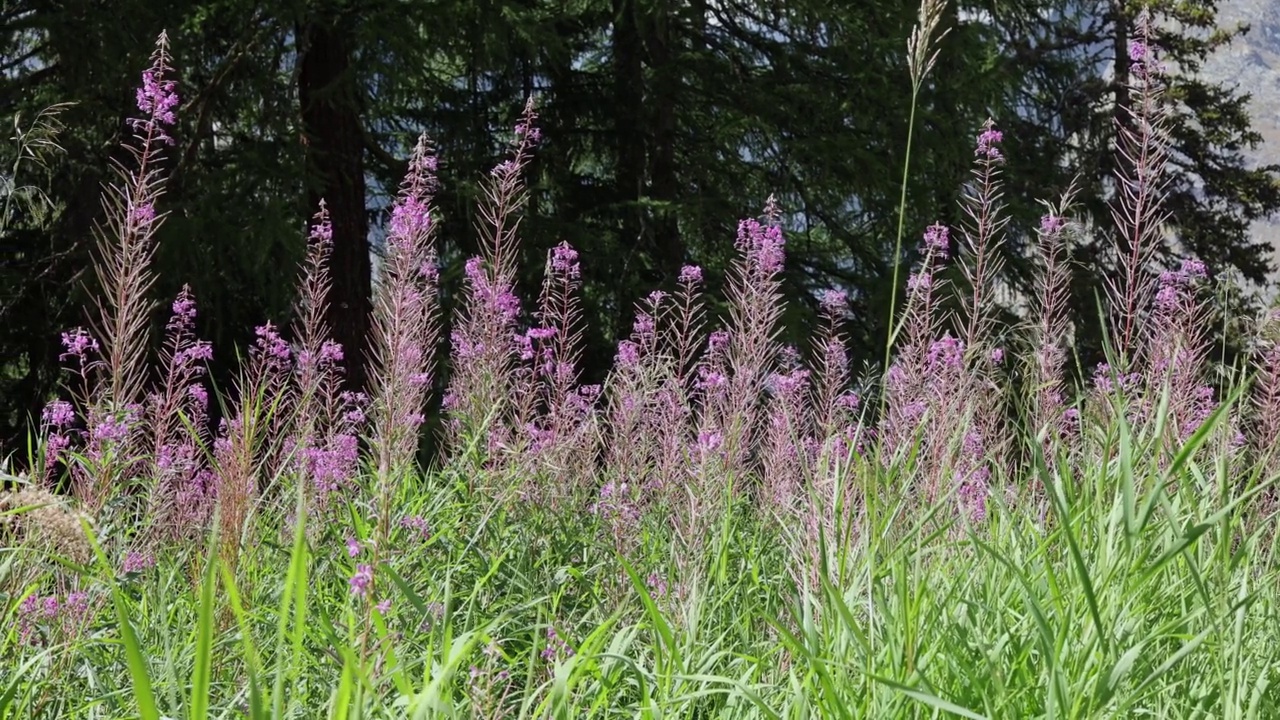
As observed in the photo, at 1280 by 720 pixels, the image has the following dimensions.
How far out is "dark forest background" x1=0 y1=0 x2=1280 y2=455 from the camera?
28.1ft

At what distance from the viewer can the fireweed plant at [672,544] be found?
5.83 ft

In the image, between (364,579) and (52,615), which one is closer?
(364,579)

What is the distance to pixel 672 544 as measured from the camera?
2.71m

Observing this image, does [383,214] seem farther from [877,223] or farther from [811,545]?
[811,545]

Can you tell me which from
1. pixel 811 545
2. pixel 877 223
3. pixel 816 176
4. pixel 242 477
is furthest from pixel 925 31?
pixel 877 223

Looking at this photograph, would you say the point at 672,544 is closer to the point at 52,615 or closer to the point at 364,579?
the point at 364,579

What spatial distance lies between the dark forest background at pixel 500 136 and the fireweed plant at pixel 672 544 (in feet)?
15.9

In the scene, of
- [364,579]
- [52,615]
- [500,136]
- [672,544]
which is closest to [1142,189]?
[672,544]

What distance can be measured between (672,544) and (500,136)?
33.5ft

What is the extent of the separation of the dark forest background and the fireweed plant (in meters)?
4.86

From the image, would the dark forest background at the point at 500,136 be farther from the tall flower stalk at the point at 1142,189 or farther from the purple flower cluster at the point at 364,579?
the purple flower cluster at the point at 364,579

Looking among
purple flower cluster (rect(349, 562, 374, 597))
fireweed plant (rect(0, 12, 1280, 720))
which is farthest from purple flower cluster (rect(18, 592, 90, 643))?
purple flower cluster (rect(349, 562, 374, 597))

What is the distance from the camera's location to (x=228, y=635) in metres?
2.71

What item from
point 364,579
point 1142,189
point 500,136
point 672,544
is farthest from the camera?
point 500,136
